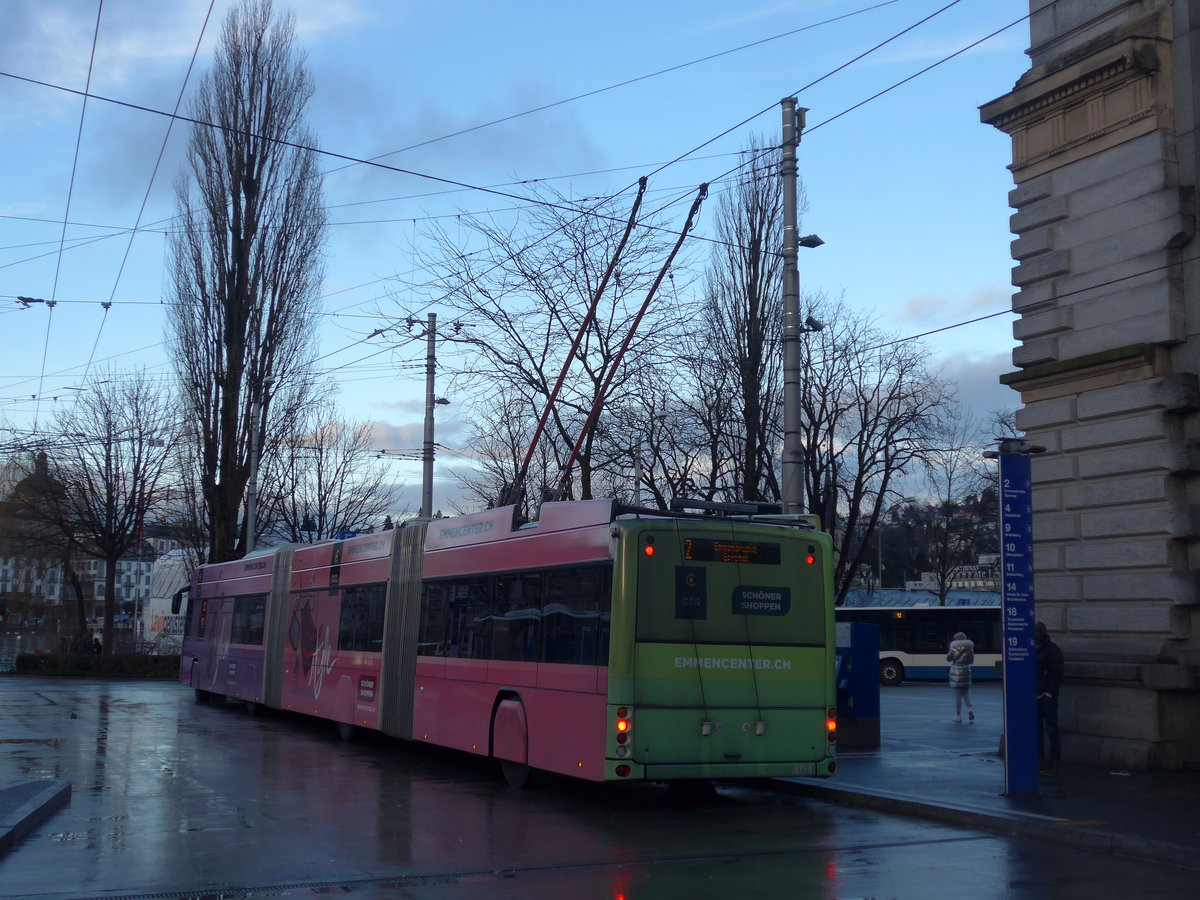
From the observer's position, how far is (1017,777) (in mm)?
12023

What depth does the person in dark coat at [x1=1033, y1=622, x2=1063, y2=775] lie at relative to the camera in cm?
1370

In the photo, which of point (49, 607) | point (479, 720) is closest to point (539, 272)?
point (479, 720)

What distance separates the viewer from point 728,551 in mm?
11977

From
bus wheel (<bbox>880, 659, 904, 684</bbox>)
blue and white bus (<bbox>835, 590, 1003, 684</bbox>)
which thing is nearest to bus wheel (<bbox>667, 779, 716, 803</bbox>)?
blue and white bus (<bbox>835, 590, 1003, 684</bbox>)

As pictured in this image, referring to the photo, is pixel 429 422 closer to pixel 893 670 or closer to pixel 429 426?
pixel 429 426

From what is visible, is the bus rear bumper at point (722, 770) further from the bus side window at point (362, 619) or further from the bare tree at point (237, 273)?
the bare tree at point (237, 273)

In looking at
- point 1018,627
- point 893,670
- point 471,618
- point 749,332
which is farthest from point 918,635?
point 1018,627

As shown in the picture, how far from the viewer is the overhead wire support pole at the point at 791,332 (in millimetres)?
15008

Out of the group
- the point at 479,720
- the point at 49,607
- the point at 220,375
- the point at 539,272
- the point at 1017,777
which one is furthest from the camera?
the point at 49,607

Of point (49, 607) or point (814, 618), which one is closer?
point (814, 618)

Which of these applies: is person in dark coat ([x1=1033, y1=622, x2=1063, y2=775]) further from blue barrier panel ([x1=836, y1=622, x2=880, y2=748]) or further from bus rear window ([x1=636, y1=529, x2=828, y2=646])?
bus rear window ([x1=636, y1=529, x2=828, y2=646])

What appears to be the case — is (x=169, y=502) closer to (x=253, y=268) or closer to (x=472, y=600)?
(x=253, y=268)

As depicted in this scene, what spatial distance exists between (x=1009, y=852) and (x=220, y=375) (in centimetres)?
3263

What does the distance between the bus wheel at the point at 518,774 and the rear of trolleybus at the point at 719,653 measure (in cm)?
238
